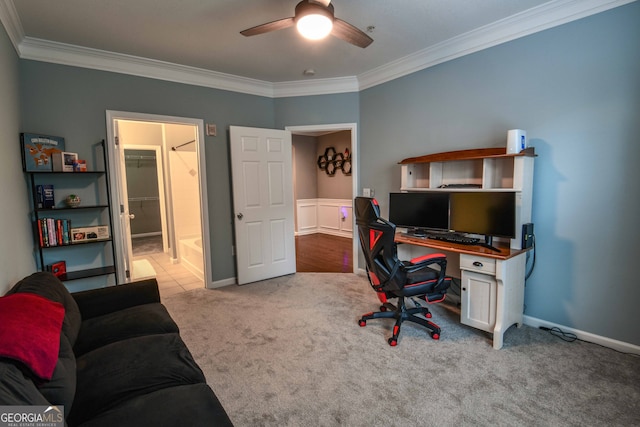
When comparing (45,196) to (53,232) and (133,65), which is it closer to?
(53,232)

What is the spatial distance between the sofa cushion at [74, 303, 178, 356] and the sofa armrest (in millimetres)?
88

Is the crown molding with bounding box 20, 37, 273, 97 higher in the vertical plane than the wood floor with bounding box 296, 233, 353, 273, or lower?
higher

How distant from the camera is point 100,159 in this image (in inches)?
128

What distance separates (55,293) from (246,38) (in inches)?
99.2

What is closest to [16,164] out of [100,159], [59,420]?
[100,159]

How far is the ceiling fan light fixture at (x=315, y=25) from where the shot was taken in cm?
203

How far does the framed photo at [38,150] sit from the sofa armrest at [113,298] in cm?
137

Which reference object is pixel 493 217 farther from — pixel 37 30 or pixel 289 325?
pixel 37 30

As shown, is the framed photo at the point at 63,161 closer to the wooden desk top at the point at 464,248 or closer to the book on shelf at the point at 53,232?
the book on shelf at the point at 53,232

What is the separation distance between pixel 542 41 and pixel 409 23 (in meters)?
1.09

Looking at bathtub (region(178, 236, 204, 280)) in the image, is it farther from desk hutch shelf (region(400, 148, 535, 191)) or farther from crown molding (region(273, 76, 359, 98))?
desk hutch shelf (region(400, 148, 535, 191))

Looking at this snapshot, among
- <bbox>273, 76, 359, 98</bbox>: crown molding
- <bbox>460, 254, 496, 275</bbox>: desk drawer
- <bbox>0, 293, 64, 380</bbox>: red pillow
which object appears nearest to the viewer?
<bbox>0, 293, 64, 380</bbox>: red pillow

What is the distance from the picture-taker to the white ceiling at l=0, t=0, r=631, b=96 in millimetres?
2408

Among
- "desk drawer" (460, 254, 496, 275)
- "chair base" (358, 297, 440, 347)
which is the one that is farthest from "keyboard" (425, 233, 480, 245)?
"chair base" (358, 297, 440, 347)
